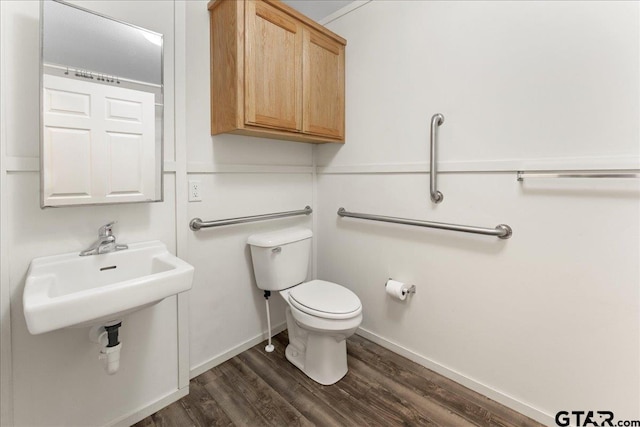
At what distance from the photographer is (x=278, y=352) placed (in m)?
1.92

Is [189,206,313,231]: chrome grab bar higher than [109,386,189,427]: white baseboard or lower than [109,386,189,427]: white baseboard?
higher

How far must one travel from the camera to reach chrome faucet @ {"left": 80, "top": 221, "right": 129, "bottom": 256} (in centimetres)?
123

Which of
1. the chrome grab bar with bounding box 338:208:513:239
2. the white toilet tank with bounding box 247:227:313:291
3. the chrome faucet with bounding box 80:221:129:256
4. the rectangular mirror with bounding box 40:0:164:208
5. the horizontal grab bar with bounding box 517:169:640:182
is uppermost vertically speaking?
the rectangular mirror with bounding box 40:0:164:208

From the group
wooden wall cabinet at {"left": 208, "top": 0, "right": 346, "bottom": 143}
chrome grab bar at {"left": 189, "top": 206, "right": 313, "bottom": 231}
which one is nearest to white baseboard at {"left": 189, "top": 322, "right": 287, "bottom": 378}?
chrome grab bar at {"left": 189, "top": 206, "right": 313, "bottom": 231}

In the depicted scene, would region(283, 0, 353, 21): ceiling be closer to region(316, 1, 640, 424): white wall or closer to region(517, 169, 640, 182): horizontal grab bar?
region(316, 1, 640, 424): white wall

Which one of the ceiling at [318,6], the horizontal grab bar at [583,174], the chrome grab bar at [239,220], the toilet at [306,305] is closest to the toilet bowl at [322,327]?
the toilet at [306,305]

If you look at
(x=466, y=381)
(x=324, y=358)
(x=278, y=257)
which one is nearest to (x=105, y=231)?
(x=278, y=257)

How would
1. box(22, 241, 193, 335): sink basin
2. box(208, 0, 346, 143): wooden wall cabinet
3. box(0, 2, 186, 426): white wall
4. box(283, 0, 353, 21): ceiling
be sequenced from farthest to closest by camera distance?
box(283, 0, 353, 21): ceiling, box(208, 0, 346, 143): wooden wall cabinet, box(0, 2, 186, 426): white wall, box(22, 241, 193, 335): sink basin

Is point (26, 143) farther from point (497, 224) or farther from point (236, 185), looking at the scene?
point (497, 224)

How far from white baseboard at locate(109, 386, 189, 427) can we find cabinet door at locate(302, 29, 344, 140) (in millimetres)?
1646

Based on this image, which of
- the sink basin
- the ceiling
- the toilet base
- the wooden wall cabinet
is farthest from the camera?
the ceiling

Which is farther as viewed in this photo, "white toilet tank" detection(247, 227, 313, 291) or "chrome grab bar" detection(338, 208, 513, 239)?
"white toilet tank" detection(247, 227, 313, 291)

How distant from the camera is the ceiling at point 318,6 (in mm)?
1978

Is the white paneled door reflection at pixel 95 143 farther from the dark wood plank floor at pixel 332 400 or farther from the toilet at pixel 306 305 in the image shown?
the dark wood plank floor at pixel 332 400
